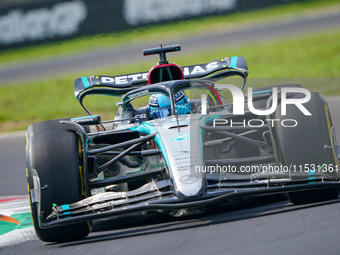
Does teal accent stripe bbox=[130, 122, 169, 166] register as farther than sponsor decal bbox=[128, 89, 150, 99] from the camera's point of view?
No

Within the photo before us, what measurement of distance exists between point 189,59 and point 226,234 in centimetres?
1563

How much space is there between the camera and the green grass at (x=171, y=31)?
68.3 feet

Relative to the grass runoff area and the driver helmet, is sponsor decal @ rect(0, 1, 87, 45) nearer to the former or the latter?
the grass runoff area

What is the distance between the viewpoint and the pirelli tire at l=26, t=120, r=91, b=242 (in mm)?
5105

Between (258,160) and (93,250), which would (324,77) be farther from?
(93,250)

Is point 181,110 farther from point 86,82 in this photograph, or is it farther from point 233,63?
point 86,82

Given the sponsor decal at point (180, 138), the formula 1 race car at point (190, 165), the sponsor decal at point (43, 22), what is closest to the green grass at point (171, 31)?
the sponsor decal at point (43, 22)

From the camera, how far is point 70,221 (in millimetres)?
4910

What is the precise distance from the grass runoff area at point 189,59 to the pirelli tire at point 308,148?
9117mm

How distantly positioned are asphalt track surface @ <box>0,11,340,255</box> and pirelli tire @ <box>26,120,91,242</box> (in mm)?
104

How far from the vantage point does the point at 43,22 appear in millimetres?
21172

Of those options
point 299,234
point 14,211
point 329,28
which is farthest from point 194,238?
point 329,28

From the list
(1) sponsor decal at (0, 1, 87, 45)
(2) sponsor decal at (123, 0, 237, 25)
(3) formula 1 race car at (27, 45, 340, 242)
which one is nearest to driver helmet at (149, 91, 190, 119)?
(3) formula 1 race car at (27, 45, 340, 242)

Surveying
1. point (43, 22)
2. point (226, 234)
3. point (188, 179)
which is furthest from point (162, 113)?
point (43, 22)
